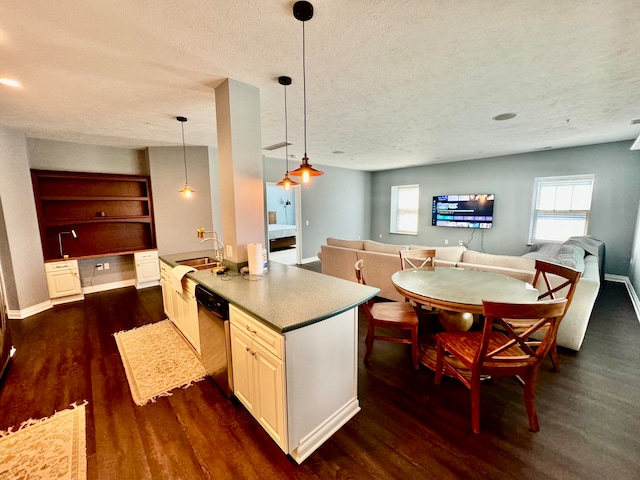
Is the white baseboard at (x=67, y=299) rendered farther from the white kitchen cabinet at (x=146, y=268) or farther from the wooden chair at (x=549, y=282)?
the wooden chair at (x=549, y=282)

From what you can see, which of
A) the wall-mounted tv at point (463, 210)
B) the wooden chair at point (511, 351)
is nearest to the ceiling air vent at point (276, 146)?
the wooden chair at point (511, 351)

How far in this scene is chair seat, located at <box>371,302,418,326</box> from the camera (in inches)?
91.0

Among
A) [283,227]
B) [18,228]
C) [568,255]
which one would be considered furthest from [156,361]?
[283,227]

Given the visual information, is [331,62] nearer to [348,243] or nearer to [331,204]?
[348,243]

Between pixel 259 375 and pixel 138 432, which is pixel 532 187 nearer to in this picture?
pixel 259 375

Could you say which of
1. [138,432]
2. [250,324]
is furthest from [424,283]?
[138,432]

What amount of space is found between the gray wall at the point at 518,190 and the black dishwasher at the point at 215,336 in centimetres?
664

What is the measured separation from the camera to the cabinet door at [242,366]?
5.63 feet

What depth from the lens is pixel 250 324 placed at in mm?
1643

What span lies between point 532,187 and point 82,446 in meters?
7.87

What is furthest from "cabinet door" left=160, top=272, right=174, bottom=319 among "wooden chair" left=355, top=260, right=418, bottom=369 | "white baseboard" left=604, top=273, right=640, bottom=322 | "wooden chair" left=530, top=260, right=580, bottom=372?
"white baseboard" left=604, top=273, right=640, bottom=322

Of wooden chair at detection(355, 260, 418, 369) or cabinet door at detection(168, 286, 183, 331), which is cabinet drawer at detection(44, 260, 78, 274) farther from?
wooden chair at detection(355, 260, 418, 369)

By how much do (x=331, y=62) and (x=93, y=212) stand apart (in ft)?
16.1

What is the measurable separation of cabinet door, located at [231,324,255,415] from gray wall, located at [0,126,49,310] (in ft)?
13.0
